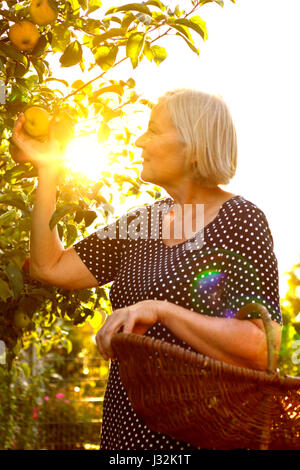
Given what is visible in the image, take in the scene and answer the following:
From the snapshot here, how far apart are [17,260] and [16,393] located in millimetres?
3420

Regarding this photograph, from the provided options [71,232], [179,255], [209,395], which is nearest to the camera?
[209,395]

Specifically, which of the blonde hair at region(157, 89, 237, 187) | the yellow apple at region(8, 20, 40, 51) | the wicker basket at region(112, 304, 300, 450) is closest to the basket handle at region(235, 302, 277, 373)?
the wicker basket at region(112, 304, 300, 450)

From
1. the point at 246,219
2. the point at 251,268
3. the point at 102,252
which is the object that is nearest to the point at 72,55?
the point at 102,252

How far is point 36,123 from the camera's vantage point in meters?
1.79

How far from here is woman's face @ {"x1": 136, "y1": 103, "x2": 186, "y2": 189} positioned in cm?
172

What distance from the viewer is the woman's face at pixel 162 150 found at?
5.64 feet

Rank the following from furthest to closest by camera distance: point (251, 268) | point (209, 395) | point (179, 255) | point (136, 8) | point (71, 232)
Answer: point (71, 232)
point (136, 8)
point (179, 255)
point (251, 268)
point (209, 395)

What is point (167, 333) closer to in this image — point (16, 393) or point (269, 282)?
point (269, 282)

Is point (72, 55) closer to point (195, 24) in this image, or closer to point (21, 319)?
point (195, 24)

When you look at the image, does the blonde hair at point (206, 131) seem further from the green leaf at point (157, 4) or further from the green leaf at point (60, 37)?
the green leaf at point (60, 37)

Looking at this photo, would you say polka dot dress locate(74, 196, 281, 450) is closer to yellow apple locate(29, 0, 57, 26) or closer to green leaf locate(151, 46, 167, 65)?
green leaf locate(151, 46, 167, 65)

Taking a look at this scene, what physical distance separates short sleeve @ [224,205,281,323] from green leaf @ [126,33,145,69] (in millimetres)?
594

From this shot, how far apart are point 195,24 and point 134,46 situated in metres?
0.20

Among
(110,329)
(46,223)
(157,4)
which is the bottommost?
(110,329)
